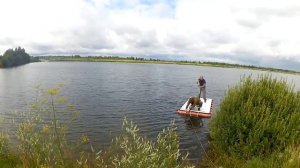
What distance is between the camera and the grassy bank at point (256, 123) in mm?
11547

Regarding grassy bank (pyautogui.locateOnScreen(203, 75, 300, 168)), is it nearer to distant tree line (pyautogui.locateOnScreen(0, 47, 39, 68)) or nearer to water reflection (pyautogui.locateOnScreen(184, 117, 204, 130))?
water reflection (pyautogui.locateOnScreen(184, 117, 204, 130))

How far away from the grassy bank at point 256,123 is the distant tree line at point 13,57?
448ft

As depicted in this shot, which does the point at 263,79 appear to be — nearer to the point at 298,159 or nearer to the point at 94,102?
the point at 298,159

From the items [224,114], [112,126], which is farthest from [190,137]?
[224,114]

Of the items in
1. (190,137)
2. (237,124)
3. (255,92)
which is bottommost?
(190,137)

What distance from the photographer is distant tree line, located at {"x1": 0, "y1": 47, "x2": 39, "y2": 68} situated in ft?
437

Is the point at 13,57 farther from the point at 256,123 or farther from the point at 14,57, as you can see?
the point at 256,123

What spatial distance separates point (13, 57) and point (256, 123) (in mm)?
162398

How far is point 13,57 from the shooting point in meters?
153

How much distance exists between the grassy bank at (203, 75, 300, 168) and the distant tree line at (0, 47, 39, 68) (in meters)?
136

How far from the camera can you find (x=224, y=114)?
1358 cm

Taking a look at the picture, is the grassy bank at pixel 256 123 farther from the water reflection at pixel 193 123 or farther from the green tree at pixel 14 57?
the green tree at pixel 14 57

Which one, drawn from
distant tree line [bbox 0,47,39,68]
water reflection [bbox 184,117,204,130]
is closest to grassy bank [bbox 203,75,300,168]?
water reflection [bbox 184,117,204,130]

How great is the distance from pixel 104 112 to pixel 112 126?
5844 mm
